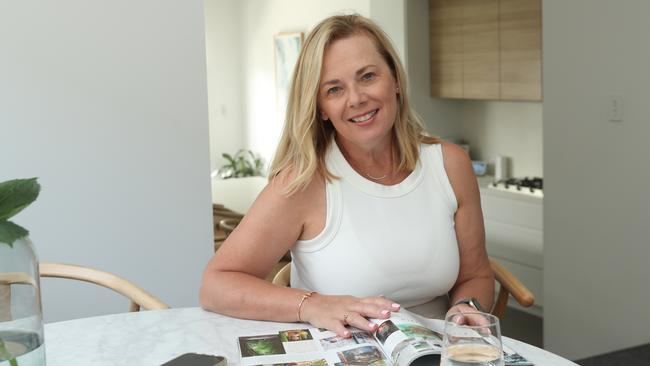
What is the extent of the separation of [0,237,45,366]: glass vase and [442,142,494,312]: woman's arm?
1068 millimetres

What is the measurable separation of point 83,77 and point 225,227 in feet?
5.23

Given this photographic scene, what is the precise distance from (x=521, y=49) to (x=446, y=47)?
2.28 ft

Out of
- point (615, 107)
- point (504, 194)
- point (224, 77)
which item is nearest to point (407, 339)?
point (615, 107)

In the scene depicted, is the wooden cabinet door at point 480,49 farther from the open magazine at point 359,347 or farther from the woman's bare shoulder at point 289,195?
the open magazine at point 359,347

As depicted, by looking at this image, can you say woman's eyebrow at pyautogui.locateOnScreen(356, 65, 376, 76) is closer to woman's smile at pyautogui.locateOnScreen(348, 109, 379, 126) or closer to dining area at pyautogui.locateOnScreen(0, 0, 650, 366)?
woman's smile at pyautogui.locateOnScreen(348, 109, 379, 126)

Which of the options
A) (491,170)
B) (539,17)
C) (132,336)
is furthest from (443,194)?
(491,170)

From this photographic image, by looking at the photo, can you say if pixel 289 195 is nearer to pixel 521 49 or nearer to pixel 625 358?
pixel 625 358

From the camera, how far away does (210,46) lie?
8688 millimetres

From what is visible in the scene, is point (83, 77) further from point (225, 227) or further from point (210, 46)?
point (210, 46)

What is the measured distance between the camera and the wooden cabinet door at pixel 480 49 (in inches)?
203

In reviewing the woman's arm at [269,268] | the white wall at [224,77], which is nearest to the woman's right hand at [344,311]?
the woman's arm at [269,268]

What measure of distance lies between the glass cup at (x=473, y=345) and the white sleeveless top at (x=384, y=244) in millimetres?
775

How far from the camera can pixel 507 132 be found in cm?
554

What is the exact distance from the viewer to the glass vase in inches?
46.5
